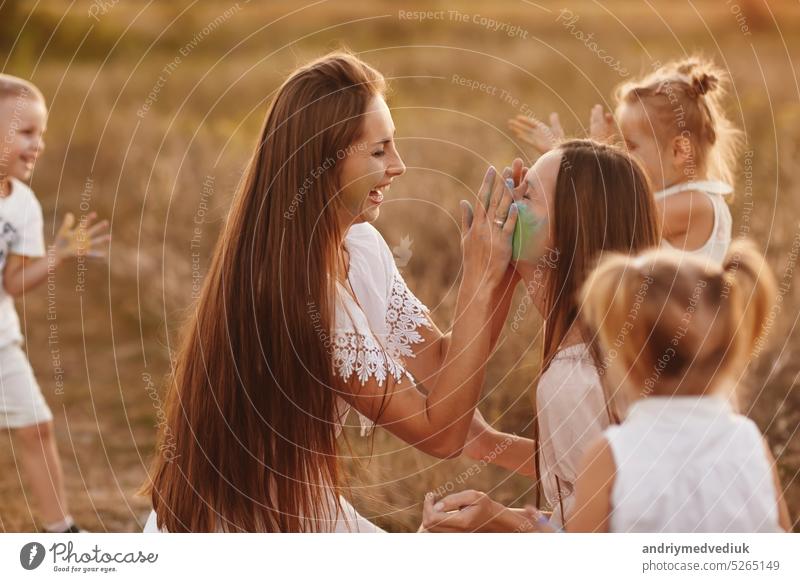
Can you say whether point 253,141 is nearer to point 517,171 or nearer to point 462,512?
point 517,171

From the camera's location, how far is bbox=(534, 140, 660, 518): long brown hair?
2369mm

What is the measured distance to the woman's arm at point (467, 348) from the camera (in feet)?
7.60

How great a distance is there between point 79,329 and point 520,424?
2425mm

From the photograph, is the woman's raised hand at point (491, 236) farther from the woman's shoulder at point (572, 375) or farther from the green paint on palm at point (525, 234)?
the woman's shoulder at point (572, 375)

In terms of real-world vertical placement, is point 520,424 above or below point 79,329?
below

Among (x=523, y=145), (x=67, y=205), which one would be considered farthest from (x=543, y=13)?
(x=67, y=205)

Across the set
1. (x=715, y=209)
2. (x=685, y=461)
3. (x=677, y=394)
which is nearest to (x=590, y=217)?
(x=677, y=394)

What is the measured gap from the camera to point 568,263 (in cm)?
242

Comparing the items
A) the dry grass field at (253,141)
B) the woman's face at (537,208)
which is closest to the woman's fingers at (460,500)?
the woman's face at (537,208)

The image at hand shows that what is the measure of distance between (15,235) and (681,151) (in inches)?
84.0

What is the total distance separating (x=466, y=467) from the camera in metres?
3.71

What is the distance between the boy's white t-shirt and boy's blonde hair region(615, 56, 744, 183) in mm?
1943

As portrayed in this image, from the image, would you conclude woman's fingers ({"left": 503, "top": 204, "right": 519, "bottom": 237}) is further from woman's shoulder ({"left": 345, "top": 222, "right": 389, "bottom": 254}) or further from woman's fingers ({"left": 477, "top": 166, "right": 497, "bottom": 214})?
woman's shoulder ({"left": 345, "top": 222, "right": 389, "bottom": 254})
